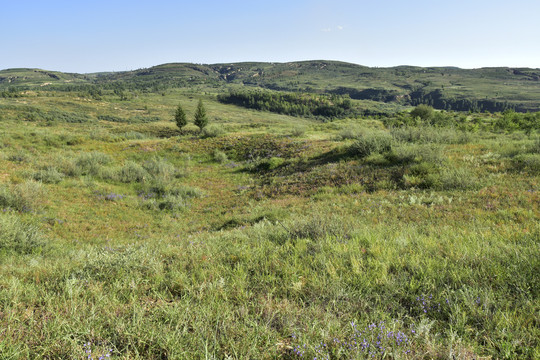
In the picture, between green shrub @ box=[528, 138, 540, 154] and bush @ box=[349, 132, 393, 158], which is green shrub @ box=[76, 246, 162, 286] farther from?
green shrub @ box=[528, 138, 540, 154]

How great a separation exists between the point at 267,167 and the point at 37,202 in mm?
13066

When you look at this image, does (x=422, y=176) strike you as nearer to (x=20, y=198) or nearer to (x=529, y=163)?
(x=529, y=163)

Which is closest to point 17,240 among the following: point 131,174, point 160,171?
point 131,174

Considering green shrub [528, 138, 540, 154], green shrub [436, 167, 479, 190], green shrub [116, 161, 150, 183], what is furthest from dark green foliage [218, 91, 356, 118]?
green shrub [436, 167, 479, 190]

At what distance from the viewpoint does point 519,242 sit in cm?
359

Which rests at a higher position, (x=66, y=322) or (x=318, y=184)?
(x=66, y=322)

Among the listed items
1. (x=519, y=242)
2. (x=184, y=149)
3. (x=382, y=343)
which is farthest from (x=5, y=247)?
(x=184, y=149)

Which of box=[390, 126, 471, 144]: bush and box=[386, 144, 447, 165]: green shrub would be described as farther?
box=[390, 126, 471, 144]: bush

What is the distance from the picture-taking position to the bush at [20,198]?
876cm

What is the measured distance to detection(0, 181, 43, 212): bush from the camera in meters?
8.76

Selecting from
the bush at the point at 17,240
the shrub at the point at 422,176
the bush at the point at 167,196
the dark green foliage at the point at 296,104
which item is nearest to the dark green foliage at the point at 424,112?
the shrub at the point at 422,176

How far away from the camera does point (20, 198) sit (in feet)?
29.5

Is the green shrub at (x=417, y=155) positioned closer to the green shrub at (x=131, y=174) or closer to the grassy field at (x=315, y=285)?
the grassy field at (x=315, y=285)

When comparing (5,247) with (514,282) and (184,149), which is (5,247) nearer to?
(514,282)
